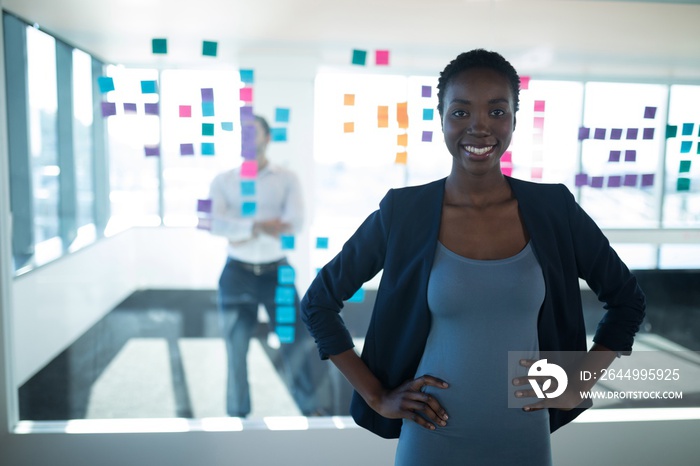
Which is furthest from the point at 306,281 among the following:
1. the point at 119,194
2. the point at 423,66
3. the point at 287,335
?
the point at 423,66

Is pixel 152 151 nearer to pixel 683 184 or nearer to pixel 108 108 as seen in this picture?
pixel 108 108

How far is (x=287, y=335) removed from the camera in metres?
2.77

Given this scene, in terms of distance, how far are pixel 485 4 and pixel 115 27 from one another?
1.58 m

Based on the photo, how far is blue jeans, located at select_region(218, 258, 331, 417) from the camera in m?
2.74

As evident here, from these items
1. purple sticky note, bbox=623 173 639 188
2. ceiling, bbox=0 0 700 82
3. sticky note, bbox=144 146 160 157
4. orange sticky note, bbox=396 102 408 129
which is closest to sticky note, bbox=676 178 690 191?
purple sticky note, bbox=623 173 639 188

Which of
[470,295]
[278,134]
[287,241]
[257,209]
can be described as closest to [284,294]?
[287,241]

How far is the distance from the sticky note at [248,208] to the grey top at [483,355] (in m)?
1.53

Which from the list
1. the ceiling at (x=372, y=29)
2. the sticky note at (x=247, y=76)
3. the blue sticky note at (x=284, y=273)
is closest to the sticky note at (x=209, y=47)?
the ceiling at (x=372, y=29)

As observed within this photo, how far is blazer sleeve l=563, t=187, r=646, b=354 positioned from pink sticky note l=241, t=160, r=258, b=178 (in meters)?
1.54

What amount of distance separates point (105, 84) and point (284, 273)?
1108mm

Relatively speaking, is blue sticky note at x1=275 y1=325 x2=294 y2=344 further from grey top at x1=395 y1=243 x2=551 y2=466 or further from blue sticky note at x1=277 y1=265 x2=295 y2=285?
grey top at x1=395 y1=243 x2=551 y2=466

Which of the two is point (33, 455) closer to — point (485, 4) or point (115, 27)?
point (115, 27)

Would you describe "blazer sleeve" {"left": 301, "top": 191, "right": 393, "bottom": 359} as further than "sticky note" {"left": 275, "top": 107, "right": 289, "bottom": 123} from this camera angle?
No

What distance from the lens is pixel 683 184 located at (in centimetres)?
290
